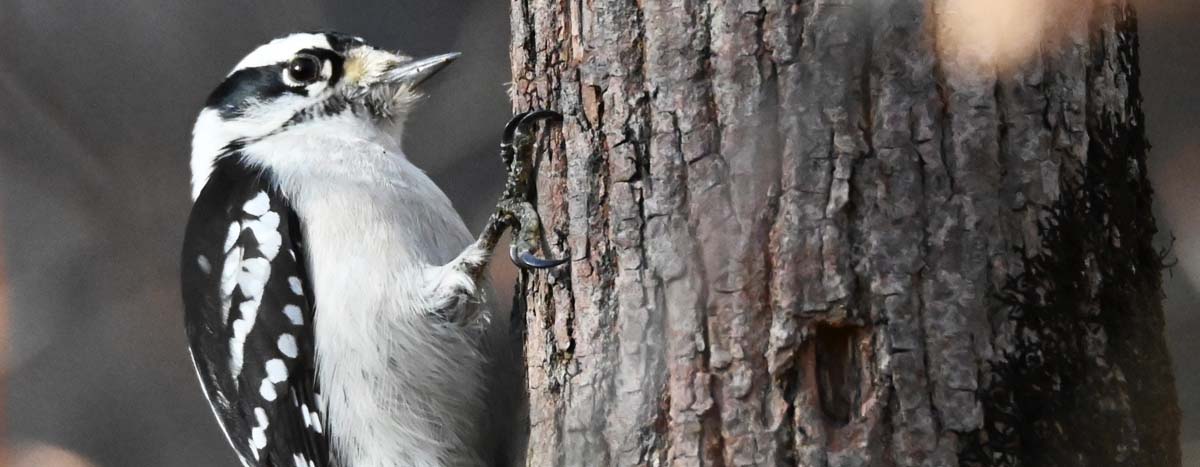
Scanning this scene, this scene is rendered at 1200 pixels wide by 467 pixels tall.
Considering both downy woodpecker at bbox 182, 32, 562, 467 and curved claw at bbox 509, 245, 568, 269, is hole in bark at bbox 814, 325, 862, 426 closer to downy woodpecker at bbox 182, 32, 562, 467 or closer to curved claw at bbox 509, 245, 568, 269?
curved claw at bbox 509, 245, 568, 269

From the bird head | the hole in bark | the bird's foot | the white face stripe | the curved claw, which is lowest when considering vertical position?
the hole in bark

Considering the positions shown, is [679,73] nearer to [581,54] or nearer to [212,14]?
[581,54]

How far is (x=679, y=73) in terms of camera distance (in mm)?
1746

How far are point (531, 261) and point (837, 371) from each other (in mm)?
569

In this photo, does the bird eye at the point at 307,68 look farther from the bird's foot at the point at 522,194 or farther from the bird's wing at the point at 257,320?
the bird's foot at the point at 522,194

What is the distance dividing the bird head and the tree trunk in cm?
119

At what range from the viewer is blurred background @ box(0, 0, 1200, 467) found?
14.0ft

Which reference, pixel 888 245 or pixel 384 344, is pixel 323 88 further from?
pixel 888 245

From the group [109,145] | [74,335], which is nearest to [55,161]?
[109,145]

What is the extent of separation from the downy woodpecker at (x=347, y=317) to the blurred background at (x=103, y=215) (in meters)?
1.66

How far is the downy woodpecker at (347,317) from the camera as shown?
2.41m

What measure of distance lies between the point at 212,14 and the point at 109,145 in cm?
59

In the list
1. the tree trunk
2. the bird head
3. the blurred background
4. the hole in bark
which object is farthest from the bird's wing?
the blurred background

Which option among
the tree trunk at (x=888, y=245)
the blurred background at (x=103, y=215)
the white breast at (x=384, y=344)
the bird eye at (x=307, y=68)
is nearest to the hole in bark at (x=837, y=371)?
the tree trunk at (x=888, y=245)
